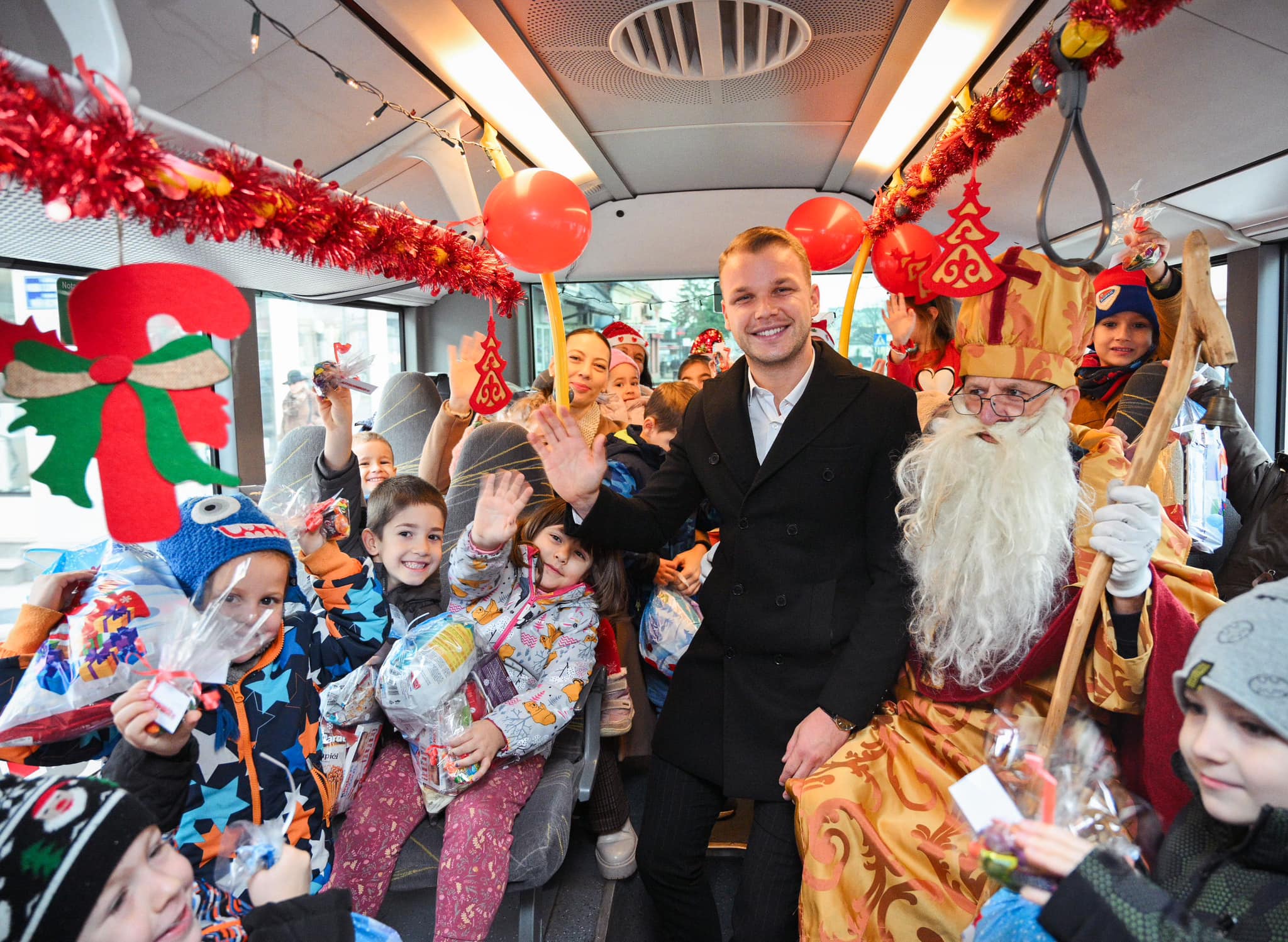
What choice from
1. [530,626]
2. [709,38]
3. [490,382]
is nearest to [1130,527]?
[530,626]

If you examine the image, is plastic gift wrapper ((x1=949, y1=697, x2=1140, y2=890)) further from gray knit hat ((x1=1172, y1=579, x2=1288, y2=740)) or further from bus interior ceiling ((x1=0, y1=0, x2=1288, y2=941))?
bus interior ceiling ((x1=0, y1=0, x2=1288, y2=941))

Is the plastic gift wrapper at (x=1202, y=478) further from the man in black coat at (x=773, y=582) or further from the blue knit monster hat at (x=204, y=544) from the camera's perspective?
the blue knit monster hat at (x=204, y=544)

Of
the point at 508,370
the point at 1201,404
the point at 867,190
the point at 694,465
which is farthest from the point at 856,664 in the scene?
the point at 508,370

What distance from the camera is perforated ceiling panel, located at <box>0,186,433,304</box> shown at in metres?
2.22

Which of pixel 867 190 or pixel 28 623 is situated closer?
pixel 28 623

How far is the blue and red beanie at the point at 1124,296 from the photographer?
2.70m

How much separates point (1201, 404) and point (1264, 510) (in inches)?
17.3

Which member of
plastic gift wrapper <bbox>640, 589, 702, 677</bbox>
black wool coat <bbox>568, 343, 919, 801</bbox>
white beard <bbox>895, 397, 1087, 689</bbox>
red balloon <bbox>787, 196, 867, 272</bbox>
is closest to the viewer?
white beard <bbox>895, 397, 1087, 689</bbox>

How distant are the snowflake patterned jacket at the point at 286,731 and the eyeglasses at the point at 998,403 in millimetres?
1627

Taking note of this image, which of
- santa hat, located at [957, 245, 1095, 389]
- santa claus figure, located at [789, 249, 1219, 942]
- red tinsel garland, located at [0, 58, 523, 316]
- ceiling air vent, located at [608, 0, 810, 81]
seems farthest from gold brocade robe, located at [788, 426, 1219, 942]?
ceiling air vent, located at [608, 0, 810, 81]

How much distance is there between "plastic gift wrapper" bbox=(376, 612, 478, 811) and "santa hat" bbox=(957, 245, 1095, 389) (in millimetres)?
1586

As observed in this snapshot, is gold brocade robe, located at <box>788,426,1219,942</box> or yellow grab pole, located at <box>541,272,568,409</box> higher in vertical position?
yellow grab pole, located at <box>541,272,568,409</box>

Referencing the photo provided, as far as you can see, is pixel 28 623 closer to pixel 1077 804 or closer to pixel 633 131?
pixel 1077 804

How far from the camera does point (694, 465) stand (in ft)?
7.61
